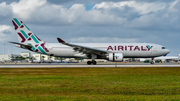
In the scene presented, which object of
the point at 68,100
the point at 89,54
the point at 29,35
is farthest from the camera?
the point at 29,35

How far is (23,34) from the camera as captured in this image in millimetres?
40156

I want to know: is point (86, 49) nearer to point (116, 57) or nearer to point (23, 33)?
point (116, 57)

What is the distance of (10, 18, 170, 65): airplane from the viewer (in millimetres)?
37562

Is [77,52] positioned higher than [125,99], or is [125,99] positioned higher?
[77,52]

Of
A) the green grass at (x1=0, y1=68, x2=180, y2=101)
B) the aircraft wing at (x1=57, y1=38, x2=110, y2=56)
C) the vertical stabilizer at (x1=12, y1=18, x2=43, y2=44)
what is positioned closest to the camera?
the green grass at (x1=0, y1=68, x2=180, y2=101)

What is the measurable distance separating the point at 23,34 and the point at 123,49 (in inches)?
726

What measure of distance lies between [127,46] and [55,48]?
42.1 feet

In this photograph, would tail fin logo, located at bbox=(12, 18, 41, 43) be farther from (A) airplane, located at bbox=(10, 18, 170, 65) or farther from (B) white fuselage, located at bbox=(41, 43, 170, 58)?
(B) white fuselage, located at bbox=(41, 43, 170, 58)

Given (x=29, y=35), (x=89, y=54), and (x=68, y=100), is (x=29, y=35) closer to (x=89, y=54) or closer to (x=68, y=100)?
(x=89, y=54)

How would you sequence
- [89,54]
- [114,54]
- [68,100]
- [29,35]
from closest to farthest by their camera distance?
[68,100] < [114,54] < [89,54] < [29,35]

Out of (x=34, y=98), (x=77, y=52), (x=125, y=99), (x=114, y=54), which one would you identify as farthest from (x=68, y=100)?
(x=77, y=52)

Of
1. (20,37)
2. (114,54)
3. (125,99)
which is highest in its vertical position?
(20,37)

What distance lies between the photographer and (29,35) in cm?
4019

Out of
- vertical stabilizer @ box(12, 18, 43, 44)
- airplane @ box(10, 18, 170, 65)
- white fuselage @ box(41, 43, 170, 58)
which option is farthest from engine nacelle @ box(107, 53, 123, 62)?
vertical stabilizer @ box(12, 18, 43, 44)
